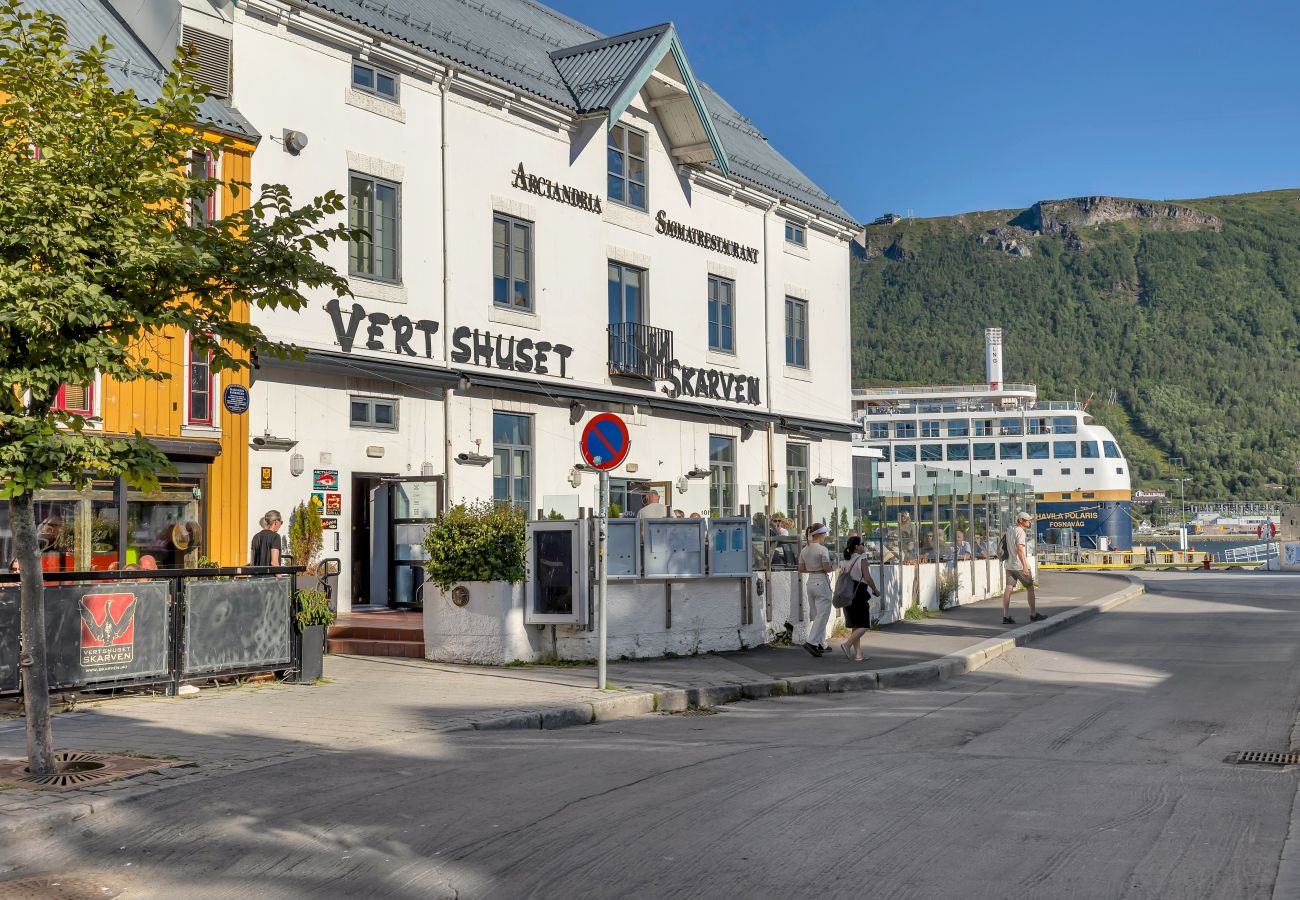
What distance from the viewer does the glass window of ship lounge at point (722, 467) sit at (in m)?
27.1

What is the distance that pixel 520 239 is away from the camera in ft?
74.3

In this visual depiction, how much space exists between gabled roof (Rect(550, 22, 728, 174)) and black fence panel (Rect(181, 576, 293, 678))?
522 inches

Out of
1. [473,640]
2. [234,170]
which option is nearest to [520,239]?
[234,170]

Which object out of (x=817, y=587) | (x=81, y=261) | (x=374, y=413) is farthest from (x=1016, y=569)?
(x=81, y=261)

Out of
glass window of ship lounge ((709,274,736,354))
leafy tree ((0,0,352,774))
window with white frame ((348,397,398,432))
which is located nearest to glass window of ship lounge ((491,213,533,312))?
window with white frame ((348,397,398,432))

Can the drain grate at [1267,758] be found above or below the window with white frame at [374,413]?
below

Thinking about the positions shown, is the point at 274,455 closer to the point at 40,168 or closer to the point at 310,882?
the point at 40,168

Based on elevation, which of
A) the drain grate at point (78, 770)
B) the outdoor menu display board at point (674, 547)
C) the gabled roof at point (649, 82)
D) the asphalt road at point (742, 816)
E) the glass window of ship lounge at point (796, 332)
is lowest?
the asphalt road at point (742, 816)

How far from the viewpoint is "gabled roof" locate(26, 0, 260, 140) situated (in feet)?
56.2

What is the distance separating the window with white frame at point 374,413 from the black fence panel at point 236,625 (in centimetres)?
623

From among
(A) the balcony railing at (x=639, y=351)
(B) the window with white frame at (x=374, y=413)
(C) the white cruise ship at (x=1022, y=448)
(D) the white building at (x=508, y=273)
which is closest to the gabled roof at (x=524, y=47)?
(D) the white building at (x=508, y=273)

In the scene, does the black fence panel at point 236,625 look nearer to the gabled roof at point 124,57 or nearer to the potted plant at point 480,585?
the potted plant at point 480,585

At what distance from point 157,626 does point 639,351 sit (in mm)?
14081

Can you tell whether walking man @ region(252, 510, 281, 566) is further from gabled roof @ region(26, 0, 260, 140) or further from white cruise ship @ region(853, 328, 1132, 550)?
white cruise ship @ region(853, 328, 1132, 550)
